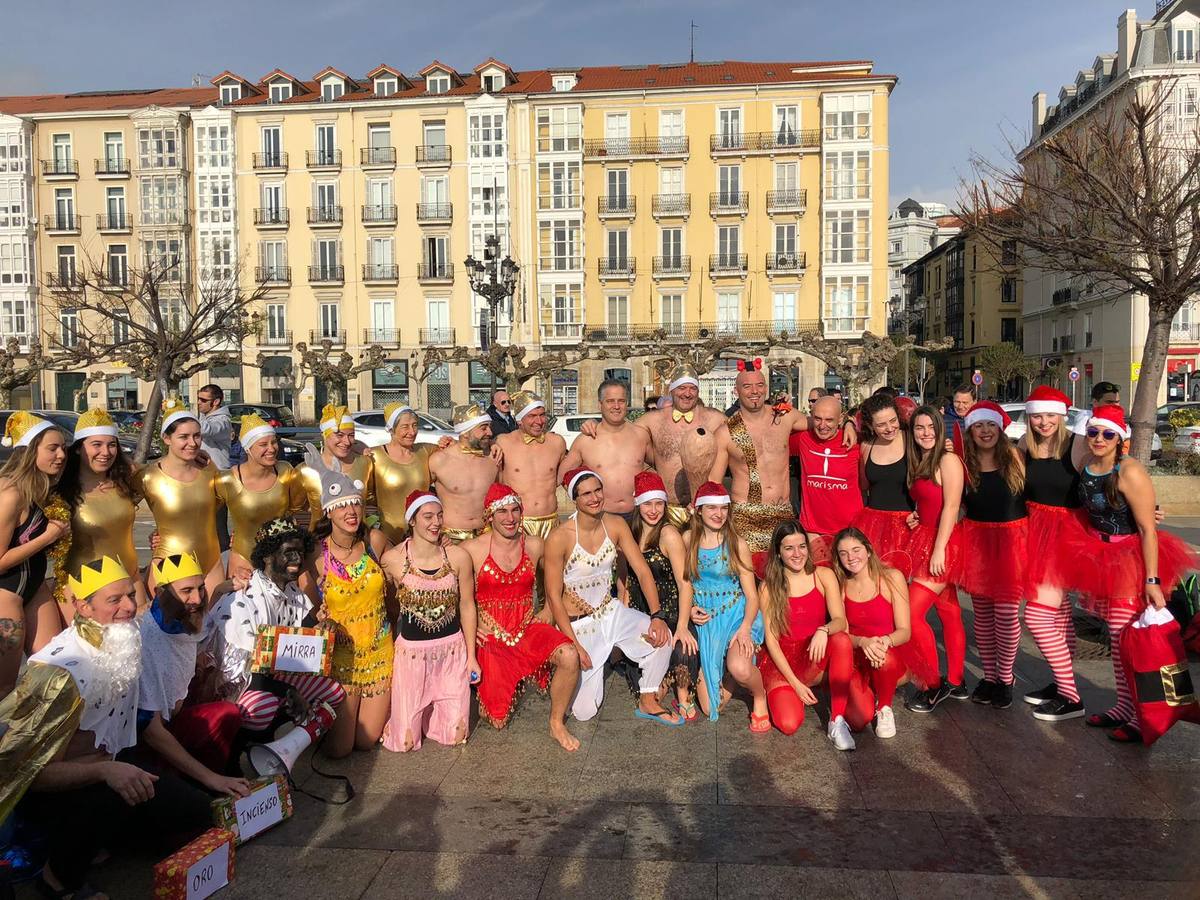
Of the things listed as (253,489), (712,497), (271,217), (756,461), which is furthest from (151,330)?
(712,497)

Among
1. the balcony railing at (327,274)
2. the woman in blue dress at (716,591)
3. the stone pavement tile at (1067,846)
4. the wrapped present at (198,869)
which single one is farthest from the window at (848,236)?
the wrapped present at (198,869)

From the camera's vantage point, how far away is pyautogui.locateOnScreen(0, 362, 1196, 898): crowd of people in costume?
473cm

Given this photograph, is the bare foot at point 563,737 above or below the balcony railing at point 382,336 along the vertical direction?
below

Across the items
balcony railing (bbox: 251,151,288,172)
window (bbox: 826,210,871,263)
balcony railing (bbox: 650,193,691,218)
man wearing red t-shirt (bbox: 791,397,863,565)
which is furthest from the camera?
balcony railing (bbox: 251,151,288,172)

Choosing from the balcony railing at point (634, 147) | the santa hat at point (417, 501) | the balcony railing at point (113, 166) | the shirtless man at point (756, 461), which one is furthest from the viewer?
the balcony railing at point (113, 166)

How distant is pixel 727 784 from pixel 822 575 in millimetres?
1422

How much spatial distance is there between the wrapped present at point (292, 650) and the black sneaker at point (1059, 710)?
4087 mm

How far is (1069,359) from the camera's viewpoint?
4978cm

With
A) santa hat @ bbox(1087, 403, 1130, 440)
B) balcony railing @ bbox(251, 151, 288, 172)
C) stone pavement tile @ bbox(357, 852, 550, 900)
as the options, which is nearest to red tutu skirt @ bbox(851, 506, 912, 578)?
santa hat @ bbox(1087, 403, 1130, 440)

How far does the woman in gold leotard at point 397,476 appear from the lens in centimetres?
663

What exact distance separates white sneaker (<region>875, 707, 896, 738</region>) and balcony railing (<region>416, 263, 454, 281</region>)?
43.2 meters

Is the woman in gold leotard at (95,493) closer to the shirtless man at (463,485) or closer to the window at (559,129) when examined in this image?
the shirtless man at (463,485)

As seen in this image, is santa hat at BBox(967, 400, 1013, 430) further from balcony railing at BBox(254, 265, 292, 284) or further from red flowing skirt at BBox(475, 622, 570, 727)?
balcony railing at BBox(254, 265, 292, 284)

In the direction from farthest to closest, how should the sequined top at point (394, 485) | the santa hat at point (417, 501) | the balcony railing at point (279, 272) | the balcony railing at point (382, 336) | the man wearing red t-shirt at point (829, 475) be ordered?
the balcony railing at point (382, 336) < the balcony railing at point (279, 272) < the sequined top at point (394, 485) < the man wearing red t-shirt at point (829, 475) < the santa hat at point (417, 501)
